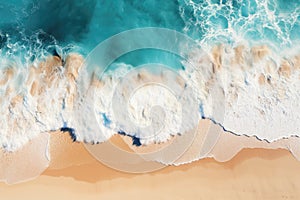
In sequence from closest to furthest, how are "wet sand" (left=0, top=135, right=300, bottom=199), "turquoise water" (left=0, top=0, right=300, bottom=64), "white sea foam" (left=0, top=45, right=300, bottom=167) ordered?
"wet sand" (left=0, top=135, right=300, bottom=199) → "white sea foam" (left=0, top=45, right=300, bottom=167) → "turquoise water" (left=0, top=0, right=300, bottom=64)

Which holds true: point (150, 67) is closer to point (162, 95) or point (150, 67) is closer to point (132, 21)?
point (162, 95)

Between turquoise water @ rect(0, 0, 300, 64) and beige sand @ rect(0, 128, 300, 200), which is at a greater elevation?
turquoise water @ rect(0, 0, 300, 64)

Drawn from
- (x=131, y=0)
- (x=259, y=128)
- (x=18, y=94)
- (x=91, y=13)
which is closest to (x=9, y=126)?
(x=18, y=94)

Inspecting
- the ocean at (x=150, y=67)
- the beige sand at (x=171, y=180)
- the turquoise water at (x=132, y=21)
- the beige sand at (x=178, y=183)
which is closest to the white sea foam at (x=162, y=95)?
the ocean at (x=150, y=67)

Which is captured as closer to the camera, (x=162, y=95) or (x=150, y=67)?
(x=162, y=95)

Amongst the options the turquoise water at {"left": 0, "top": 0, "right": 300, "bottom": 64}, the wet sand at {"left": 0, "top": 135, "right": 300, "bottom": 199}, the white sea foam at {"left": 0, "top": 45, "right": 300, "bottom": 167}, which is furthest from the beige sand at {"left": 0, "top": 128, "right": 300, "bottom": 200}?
the turquoise water at {"left": 0, "top": 0, "right": 300, "bottom": 64}

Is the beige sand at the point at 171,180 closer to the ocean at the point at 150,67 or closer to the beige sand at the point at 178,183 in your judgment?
the beige sand at the point at 178,183

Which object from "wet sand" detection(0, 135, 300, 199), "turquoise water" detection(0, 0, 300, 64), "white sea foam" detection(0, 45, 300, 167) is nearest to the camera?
Result: "wet sand" detection(0, 135, 300, 199)

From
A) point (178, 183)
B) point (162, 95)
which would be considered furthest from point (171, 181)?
point (162, 95)

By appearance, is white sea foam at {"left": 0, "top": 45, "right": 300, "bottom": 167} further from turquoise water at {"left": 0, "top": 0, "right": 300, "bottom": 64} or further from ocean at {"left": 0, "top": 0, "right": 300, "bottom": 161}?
turquoise water at {"left": 0, "top": 0, "right": 300, "bottom": 64}
